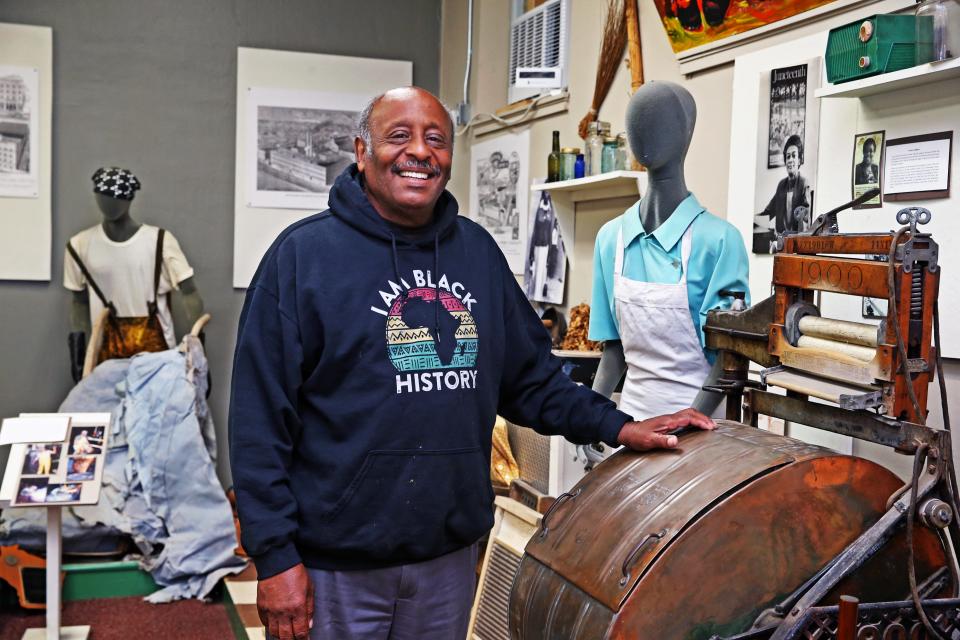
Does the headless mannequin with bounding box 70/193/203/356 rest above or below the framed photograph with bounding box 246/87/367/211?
below

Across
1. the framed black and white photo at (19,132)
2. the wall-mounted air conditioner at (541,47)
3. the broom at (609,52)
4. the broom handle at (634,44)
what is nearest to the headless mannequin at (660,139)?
the broom handle at (634,44)

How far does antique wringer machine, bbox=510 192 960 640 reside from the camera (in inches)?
60.1

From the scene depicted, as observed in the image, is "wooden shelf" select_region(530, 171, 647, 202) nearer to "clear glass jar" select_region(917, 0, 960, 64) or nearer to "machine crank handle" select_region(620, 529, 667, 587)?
"clear glass jar" select_region(917, 0, 960, 64)

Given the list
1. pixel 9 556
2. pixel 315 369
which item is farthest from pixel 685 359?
pixel 9 556

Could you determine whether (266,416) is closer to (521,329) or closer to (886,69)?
(521,329)

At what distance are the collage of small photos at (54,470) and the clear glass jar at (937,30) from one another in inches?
121

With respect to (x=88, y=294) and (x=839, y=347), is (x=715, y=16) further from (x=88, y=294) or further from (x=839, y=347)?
(x=88, y=294)

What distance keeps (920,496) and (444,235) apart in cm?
95

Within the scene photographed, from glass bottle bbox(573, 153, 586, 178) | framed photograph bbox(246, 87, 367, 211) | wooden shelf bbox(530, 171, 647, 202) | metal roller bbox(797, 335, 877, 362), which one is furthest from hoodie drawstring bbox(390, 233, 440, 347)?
framed photograph bbox(246, 87, 367, 211)

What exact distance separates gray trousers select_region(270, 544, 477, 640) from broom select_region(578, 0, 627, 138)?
2545 mm

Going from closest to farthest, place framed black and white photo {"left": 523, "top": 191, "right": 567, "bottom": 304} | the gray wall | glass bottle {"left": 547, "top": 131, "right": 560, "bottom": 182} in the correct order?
1. glass bottle {"left": 547, "top": 131, "right": 560, "bottom": 182}
2. framed black and white photo {"left": 523, "top": 191, "right": 567, "bottom": 304}
3. the gray wall

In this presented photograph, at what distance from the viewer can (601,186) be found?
3.98 meters

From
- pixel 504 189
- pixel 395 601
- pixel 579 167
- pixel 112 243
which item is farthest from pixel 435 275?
pixel 112 243

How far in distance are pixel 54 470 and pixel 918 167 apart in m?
3.07
